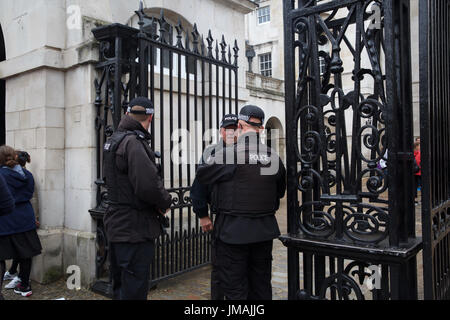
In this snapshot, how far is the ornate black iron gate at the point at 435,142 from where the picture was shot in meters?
2.70

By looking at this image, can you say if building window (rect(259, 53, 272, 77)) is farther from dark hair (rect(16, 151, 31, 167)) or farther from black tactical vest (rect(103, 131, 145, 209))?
black tactical vest (rect(103, 131, 145, 209))

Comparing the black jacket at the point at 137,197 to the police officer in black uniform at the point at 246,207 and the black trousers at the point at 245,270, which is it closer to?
the police officer in black uniform at the point at 246,207

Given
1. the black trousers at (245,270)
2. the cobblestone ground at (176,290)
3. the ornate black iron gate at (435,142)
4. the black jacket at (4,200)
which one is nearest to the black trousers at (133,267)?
the black trousers at (245,270)

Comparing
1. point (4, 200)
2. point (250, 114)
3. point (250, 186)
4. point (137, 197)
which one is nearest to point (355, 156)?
point (250, 186)

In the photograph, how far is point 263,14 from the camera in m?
25.1

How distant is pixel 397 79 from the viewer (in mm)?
2932

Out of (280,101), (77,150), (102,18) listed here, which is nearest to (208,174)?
(77,150)

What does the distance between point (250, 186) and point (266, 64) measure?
22.4m

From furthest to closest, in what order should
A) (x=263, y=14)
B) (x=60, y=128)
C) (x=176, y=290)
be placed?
(x=263, y=14)
(x=60, y=128)
(x=176, y=290)

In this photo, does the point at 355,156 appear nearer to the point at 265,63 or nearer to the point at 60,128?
the point at 60,128

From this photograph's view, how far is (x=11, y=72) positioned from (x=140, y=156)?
142 inches

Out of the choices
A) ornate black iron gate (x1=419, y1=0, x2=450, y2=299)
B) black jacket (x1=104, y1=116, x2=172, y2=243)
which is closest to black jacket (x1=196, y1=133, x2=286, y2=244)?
black jacket (x1=104, y1=116, x2=172, y2=243)

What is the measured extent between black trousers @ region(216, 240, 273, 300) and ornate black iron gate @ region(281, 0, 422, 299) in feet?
0.97

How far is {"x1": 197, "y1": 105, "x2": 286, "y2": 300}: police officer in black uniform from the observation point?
3250mm
